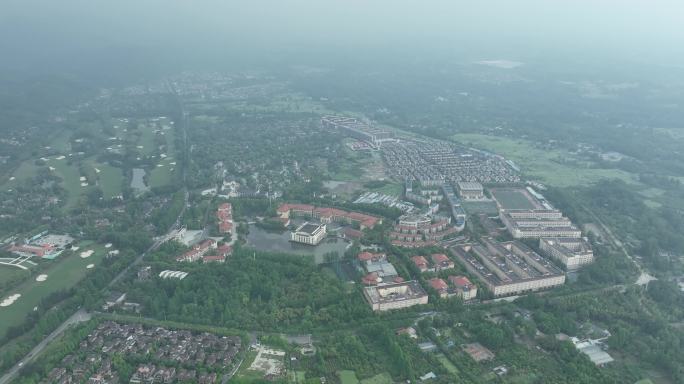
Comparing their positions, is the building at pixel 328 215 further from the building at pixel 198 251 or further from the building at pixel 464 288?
the building at pixel 464 288

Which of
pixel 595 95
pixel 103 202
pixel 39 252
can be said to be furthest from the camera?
pixel 595 95

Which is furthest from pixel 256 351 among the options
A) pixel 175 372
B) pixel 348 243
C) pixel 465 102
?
pixel 465 102

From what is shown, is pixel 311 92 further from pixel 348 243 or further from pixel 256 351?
pixel 256 351

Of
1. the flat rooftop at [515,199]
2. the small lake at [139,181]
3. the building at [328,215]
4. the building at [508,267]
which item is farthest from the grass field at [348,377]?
the small lake at [139,181]

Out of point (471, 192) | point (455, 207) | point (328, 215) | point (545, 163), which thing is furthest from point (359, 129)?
point (328, 215)

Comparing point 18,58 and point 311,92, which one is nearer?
point 311,92

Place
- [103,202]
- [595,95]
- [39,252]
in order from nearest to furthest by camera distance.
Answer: [39,252] → [103,202] → [595,95]
